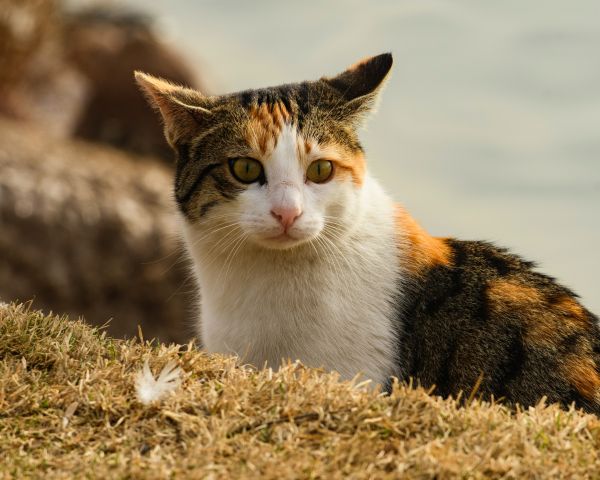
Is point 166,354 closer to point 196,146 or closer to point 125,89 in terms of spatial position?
point 196,146

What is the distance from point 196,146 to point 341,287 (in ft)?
3.54

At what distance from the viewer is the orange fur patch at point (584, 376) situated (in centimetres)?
410

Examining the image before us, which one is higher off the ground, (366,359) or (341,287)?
(341,287)

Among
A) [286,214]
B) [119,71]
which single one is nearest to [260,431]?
[286,214]

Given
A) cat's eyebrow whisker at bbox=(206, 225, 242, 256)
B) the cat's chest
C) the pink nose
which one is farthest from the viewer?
cat's eyebrow whisker at bbox=(206, 225, 242, 256)

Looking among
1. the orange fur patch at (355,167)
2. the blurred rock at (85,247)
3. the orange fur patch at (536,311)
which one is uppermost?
the orange fur patch at (355,167)

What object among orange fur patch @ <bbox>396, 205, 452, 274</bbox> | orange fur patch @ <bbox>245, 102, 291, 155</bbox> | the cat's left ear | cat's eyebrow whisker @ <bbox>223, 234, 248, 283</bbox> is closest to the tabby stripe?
orange fur patch @ <bbox>245, 102, 291, 155</bbox>

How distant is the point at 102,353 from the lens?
12.3 feet

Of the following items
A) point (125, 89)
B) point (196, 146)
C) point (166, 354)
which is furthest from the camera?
point (125, 89)

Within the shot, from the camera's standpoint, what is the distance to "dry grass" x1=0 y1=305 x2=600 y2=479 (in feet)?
8.88

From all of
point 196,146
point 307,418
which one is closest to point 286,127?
point 196,146

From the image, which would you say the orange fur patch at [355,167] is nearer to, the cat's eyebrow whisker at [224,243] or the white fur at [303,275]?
the white fur at [303,275]

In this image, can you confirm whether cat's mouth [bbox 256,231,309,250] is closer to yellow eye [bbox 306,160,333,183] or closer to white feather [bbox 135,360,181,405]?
yellow eye [bbox 306,160,333,183]

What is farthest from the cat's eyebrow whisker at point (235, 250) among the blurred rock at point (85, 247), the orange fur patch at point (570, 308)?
the blurred rock at point (85, 247)
